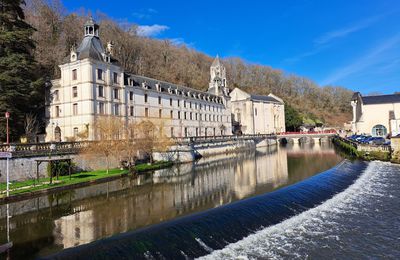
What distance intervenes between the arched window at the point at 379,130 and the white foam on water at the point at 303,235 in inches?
1788

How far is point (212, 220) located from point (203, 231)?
3.44 feet

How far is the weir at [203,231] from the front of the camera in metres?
10.0

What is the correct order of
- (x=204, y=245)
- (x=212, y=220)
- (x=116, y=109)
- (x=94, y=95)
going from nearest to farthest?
(x=204, y=245)
(x=212, y=220)
(x=94, y=95)
(x=116, y=109)

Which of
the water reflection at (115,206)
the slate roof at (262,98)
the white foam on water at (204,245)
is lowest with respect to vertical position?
the white foam on water at (204,245)

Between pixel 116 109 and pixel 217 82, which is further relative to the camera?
pixel 217 82

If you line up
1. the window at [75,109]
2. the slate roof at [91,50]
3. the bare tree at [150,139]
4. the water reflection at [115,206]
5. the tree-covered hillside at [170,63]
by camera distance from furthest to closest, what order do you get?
1. the tree-covered hillside at [170,63]
2. the window at [75,109]
3. the slate roof at [91,50]
4. the bare tree at [150,139]
5. the water reflection at [115,206]

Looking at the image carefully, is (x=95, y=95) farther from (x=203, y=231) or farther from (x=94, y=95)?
(x=203, y=231)

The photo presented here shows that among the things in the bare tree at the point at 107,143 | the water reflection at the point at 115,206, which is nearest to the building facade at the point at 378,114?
the water reflection at the point at 115,206

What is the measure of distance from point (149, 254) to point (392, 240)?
9.31m

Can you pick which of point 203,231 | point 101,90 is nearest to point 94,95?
point 101,90

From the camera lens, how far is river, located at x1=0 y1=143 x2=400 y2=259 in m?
10.6

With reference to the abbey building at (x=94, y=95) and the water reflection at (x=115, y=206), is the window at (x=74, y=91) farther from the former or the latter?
the water reflection at (x=115, y=206)

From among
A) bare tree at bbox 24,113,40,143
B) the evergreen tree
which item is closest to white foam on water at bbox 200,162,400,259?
the evergreen tree

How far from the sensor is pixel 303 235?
1226 cm
